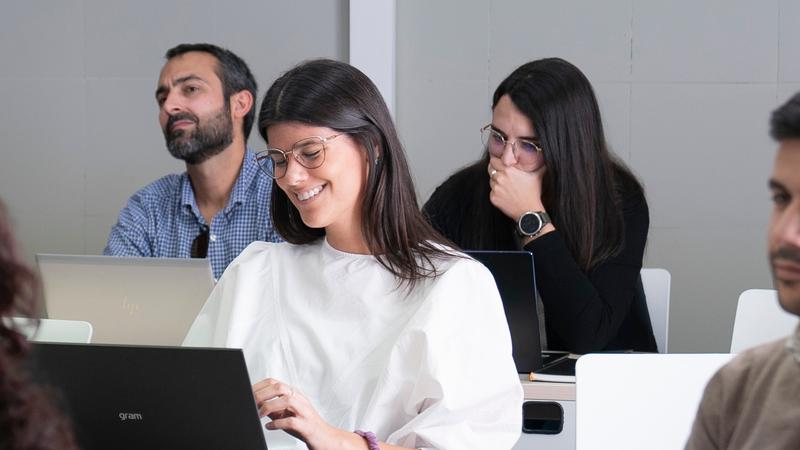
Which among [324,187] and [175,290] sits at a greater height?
[324,187]

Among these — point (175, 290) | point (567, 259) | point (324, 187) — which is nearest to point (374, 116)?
point (324, 187)

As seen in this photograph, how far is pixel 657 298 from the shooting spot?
3.05 metres

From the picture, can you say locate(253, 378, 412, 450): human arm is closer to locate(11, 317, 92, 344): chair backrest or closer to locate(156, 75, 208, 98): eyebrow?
locate(11, 317, 92, 344): chair backrest

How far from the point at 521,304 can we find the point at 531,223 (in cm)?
50

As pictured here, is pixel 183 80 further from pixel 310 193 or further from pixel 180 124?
pixel 310 193

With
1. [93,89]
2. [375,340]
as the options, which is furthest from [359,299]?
[93,89]

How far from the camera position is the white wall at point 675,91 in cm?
387

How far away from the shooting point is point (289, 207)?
219cm

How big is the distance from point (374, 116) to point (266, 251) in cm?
38

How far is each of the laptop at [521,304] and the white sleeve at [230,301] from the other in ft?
1.49

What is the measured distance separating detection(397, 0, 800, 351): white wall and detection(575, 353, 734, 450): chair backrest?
2.12m

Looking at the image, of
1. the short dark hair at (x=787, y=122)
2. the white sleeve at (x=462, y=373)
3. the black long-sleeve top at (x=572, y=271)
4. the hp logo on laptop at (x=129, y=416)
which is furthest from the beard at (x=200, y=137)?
the short dark hair at (x=787, y=122)

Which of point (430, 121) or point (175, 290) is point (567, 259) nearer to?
point (175, 290)

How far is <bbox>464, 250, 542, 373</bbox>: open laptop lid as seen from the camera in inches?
93.1
